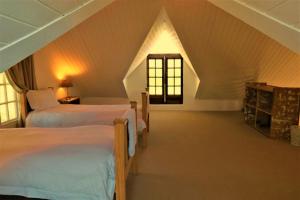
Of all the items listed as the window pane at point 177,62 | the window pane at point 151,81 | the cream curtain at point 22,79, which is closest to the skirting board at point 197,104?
the window pane at point 151,81

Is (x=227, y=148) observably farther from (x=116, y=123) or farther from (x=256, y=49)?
(x=116, y=123)

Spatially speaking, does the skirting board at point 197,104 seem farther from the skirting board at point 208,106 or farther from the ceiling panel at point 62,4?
the ceiling panel at point 62,4

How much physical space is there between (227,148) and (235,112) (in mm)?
3120

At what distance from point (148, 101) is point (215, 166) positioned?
2.01 metres

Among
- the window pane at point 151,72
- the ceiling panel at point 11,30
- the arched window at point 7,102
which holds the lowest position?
the arched window at point 7,102

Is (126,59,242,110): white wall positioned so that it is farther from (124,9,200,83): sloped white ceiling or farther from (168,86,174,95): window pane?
(124,9,200,83): sloped white ceiling

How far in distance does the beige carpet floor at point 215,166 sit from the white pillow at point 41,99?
205cm

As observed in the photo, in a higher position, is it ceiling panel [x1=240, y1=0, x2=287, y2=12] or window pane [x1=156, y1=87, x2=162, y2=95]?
ceiling panel [x1=240, y1=0, x2=287, y2=12]

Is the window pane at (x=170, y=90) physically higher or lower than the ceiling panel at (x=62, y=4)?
lower

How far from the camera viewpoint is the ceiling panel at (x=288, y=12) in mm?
867

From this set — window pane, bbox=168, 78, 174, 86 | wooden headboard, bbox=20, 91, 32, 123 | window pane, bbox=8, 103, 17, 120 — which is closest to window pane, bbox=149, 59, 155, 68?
window pane, bbox=168, 78, 174, 86

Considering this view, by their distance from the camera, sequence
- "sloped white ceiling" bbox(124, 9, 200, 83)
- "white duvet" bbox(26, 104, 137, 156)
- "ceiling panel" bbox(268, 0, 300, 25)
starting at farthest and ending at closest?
"sloped white ceiling" bbox(124, 9, 200, 83) < "white duvet" bbox(26, 104, 137, 156) < "ceiling panel" bbox(268, 0, 300, 25)

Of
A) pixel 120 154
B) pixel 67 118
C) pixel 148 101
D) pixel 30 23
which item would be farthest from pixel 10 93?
pixel 30 23

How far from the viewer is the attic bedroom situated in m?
1.31
